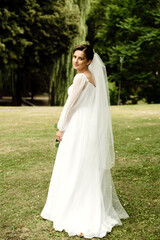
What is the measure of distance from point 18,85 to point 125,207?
20.2 m

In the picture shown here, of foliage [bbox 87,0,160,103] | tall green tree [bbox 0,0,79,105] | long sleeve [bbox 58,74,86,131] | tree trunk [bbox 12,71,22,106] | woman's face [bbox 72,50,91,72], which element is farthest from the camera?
foliage [bbox 87,0,160,103]

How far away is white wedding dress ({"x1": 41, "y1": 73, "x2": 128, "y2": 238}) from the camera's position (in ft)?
9.62

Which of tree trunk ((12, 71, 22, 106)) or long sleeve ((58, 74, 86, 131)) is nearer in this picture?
long sleeve ((58, 74, 86, 131))

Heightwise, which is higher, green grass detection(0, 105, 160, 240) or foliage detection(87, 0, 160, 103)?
foliage detection(87, 0, 160, 103)

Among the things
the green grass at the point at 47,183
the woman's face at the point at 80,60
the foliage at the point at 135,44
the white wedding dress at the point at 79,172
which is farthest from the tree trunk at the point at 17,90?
the white wedding dress at the point at 79,172

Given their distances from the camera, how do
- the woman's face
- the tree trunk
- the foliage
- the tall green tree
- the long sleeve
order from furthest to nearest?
1. the foliage
2. the tree trunk
3. the tall green tree
4. the woman's face
5. the long sleeve

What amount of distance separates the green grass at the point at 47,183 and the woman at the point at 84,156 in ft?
0.62

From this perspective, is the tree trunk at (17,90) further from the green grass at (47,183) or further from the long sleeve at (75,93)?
the long sleeve at (75,93)

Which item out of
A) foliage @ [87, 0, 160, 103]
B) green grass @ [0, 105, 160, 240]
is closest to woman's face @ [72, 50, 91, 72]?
green grass @ [0, 105, 160, 240]

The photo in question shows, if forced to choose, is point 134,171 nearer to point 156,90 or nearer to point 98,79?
point 98,79

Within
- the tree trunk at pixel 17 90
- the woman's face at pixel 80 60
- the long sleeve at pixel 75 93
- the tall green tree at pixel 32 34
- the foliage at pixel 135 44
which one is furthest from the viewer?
the foliage at pixel 135 44

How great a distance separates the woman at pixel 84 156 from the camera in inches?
116

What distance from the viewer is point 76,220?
2.94 meters

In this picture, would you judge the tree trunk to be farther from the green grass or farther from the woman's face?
the woman's face
